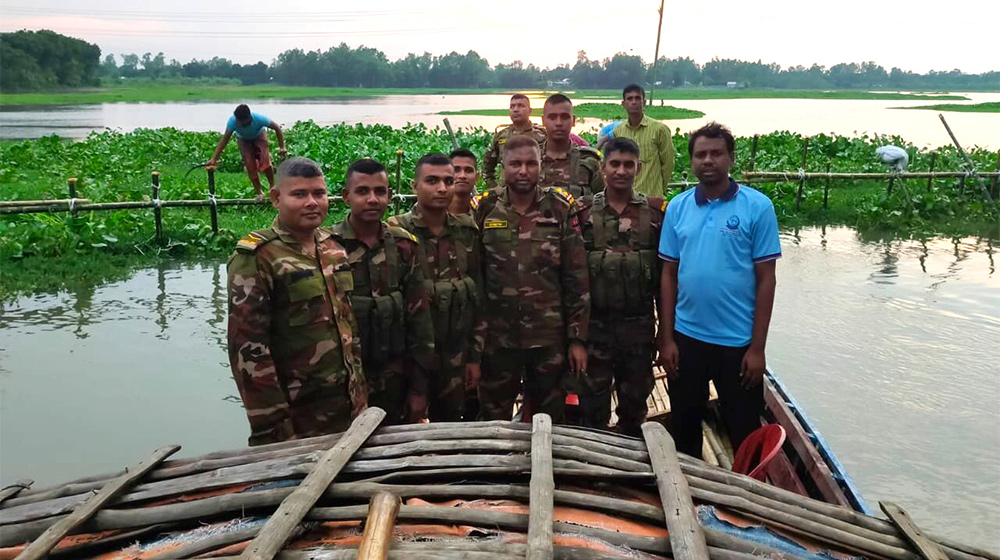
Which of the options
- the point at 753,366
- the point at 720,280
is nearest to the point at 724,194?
the point at 720,280

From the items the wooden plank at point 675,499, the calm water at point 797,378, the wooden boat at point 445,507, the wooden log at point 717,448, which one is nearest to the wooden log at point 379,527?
the wooden boat at point 445,507

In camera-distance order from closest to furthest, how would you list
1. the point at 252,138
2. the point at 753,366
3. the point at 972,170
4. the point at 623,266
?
1. the point at 753,366
2. the point at 623,266
3. the point at 252,138
4. the point at 972,170

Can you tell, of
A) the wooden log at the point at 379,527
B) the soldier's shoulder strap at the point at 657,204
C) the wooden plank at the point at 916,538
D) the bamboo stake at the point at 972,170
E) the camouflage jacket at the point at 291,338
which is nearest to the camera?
the wooden log at the point at 379,527

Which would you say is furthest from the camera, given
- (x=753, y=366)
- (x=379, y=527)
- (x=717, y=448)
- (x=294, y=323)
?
(x=717, y=448)

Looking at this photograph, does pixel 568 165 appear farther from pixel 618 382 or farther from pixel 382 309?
pixel 382 309

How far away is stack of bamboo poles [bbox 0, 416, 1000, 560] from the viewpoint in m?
1.88

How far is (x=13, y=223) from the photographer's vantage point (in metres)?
9.83

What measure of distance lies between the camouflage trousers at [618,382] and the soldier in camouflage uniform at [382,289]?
1.00 metres

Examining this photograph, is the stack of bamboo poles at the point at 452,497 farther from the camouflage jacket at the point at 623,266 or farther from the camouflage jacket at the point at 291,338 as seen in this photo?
the camouflage jacket at the point at 623,266

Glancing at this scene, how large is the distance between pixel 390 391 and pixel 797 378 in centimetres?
408

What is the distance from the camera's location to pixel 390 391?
12.4ft

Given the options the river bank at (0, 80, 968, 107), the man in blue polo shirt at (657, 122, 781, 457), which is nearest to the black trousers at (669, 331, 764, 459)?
the man in blue polo shirt at (657, 122, 781, 457)

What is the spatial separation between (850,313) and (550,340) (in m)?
5.42

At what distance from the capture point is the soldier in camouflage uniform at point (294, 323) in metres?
3.01
